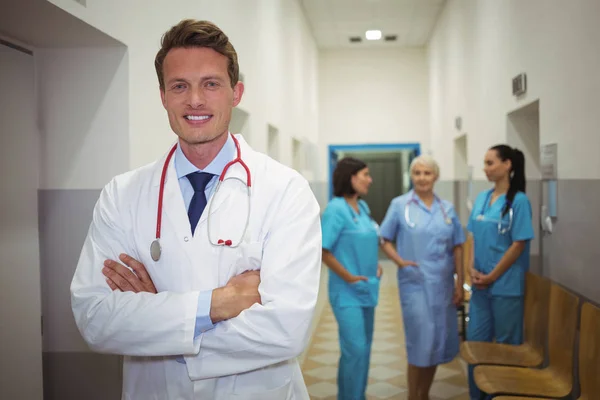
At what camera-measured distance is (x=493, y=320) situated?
3404mm

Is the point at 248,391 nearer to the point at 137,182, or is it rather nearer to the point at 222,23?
the point at 137,182

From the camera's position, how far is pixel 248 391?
1490 millimetres

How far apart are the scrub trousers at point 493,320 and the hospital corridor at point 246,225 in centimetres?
1

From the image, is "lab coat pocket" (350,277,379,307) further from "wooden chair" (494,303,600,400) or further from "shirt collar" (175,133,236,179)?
"shirt collar" (175,133,236,179)

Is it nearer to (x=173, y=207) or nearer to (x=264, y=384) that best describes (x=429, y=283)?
(x=264, y=384)

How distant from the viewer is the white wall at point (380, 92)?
833 centimetres

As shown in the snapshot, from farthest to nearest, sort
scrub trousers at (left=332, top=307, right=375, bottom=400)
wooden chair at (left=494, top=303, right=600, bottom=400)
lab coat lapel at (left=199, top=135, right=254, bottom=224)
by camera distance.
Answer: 1. scrub trousers at (left=332, top=307, right=375, bottom=400)
2. wooden chair at (left=494, top=303, right=600, bottom=400)
3. lab coat lapel at (left=199, top=135, right=254, bottom=224)

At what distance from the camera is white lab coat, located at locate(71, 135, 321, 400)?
55.3 inches

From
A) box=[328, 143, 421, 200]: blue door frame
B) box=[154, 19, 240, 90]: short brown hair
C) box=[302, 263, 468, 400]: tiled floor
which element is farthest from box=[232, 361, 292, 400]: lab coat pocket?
box=[328, 143, 421, 200]: blue door frame

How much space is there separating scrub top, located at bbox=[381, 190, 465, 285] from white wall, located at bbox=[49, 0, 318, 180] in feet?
3.51

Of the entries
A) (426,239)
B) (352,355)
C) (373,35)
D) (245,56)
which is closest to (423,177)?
(426,239)

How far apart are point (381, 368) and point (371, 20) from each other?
13.9 ft

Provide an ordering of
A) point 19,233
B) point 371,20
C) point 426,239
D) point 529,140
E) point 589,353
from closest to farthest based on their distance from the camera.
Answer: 1. point 19,233
2. point 589,353
3. point 426,239
4. point 529,140
5. point 371,20

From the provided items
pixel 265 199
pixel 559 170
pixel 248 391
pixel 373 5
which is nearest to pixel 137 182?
pixel 265 199
